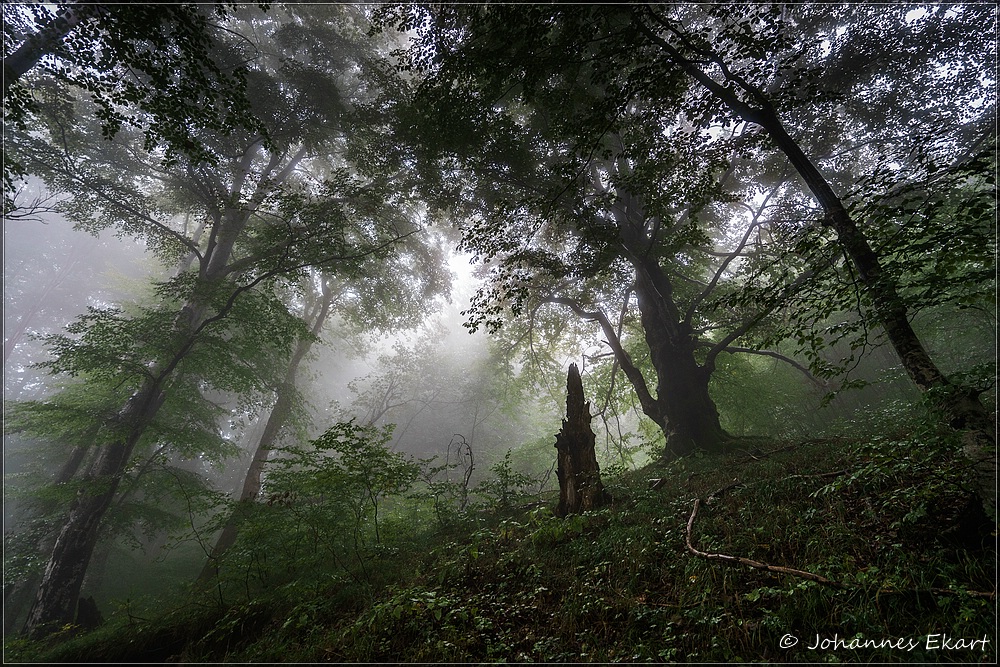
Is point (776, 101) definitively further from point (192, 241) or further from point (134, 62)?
point (192, 241)

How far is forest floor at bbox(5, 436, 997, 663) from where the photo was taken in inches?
93.9

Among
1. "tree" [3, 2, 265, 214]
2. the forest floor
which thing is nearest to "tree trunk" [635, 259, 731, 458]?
the forest floor

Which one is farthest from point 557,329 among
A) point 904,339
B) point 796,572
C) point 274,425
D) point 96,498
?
point 96,498

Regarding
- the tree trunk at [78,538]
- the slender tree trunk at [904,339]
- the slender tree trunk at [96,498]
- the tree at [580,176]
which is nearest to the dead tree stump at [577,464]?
the tree at [580,176]

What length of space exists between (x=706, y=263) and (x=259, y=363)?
55.6 feet

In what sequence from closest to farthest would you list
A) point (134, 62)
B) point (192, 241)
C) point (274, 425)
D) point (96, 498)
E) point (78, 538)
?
point (134, 62)
point (78, 538)
point (96, 498)
point (192, 241)
point (274, 425)

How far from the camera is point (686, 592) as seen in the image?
313 cm

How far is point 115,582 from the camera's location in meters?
14.8

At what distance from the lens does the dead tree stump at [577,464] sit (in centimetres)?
633

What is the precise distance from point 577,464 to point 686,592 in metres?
3.69

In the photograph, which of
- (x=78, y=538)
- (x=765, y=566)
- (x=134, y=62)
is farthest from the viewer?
(x=78, y=538)

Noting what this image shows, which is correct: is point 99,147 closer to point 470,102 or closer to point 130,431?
point 130,431

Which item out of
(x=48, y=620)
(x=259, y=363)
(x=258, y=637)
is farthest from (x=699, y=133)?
(x=48, y=620)

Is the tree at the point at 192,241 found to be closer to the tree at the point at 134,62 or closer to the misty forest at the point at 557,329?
the misty forest at the point at 557,329
